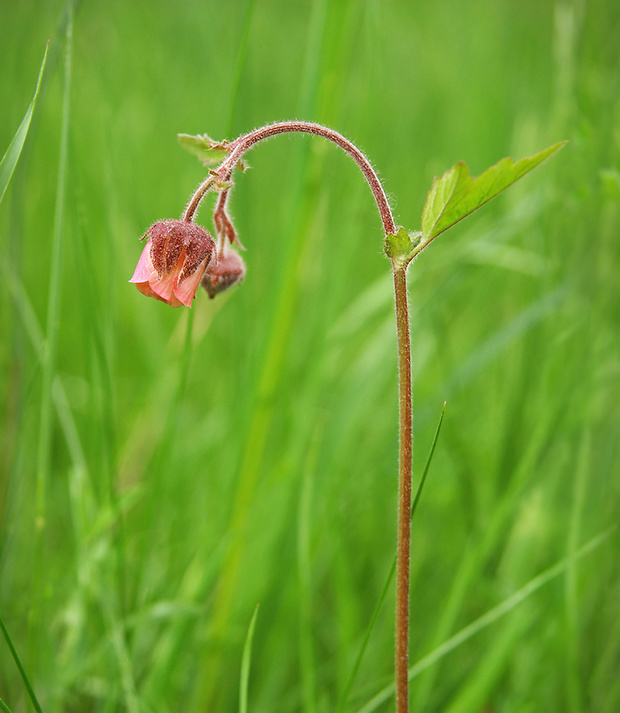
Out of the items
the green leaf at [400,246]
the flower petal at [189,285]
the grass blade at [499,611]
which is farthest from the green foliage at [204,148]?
the grass blade at [499,611]

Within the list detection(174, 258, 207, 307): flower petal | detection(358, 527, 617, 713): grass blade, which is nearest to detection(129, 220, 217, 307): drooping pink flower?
detection(174, 258, 207, 307): flower petal

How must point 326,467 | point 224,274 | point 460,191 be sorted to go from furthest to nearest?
point 326,467, point 224,274, point 460,191

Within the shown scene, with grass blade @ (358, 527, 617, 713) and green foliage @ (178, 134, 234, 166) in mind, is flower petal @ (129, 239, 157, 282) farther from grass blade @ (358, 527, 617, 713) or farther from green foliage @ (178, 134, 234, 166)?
grass blade @ (358, 527, 617, 713)

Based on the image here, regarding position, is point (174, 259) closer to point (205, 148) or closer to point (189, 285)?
point (189, 285)

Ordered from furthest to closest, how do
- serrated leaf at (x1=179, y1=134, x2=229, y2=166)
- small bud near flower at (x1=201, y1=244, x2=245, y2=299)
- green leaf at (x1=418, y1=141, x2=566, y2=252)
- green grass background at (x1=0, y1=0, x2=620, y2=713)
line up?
1. green grass background at (x1=0, y1=0, x2=620, y2=713)
2. small bud near flower at (x1=201, y1=244, x2=245, y2=299)
3. serrated leaf at (x1=179, y1=134, x2=229, y2=166)
4. green leaf at (x1=418, y1=141, x2=566, y2=252)

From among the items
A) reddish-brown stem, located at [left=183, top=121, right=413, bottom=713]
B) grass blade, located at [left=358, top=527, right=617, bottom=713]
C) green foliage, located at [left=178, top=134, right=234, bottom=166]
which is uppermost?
green foliage, located at [left=178, top=134, right=234, bottom=166]

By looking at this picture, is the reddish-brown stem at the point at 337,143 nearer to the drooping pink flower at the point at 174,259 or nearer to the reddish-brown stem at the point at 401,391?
the reddish-brown stem at the point at 401,391

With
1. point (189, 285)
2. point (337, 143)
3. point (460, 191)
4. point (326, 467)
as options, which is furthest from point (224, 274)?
point (326, 467)
